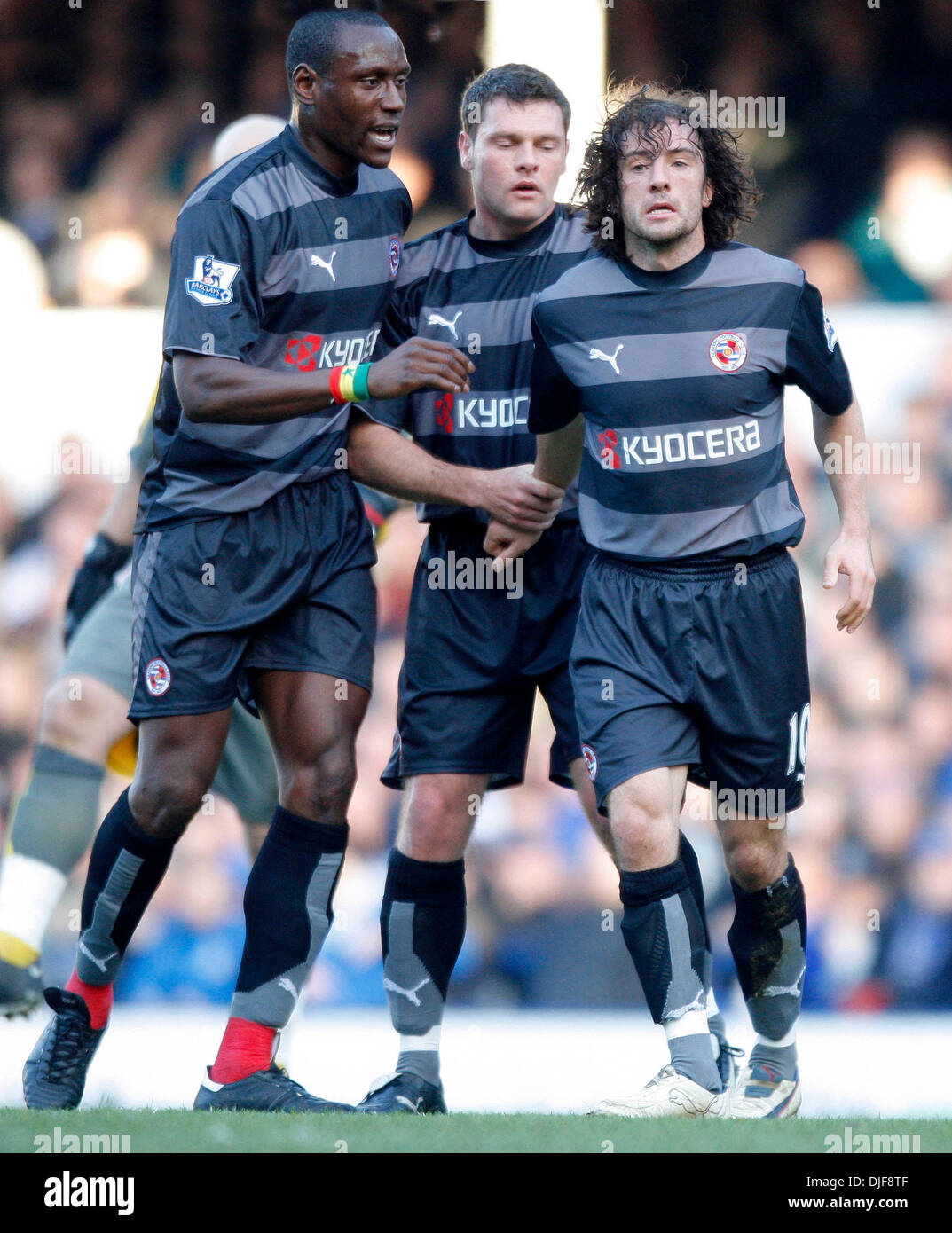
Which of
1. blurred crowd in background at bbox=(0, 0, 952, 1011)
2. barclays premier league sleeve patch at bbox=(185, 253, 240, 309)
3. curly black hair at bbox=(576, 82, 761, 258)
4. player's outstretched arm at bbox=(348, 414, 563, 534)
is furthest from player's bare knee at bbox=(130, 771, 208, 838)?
blurred crowd in background at bbox=(0, 0, 952, 1011)

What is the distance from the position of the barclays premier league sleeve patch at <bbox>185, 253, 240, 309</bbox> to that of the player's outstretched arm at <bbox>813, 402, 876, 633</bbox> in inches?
47.7

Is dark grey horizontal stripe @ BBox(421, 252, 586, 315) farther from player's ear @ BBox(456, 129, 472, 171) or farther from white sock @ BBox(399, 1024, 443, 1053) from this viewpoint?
white sock @ BBox(399, 1024, 443, 1053)

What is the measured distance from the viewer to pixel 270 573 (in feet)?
11.9

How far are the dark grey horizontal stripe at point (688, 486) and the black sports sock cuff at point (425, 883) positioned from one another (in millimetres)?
903

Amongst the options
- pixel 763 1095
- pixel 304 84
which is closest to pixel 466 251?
pixel 304 84

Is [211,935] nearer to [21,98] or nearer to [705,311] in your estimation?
[21,98]

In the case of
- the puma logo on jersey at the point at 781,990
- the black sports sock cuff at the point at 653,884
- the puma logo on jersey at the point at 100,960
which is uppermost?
the black sports sock cuff at the point at 653,884

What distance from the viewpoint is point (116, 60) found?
6496mm

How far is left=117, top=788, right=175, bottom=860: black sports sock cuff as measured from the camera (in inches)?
144

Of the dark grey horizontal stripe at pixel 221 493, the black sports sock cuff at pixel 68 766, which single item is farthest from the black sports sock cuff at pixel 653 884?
the black sports sock cuff at pixel 68 766

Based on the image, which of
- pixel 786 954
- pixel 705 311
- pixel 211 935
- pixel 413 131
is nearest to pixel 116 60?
pixel 413 131

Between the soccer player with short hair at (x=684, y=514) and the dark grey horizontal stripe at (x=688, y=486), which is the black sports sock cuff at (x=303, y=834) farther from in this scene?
the dark grey horizontal stripe at (x=688, y=486)

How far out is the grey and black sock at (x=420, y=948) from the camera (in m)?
3.80

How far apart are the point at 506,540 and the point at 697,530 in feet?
1.46
